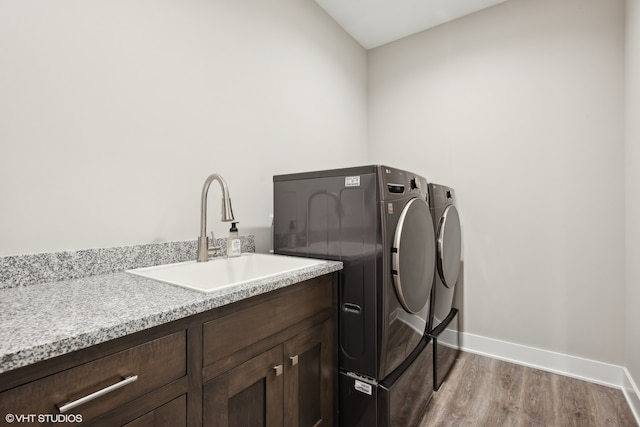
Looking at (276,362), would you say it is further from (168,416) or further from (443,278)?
(443,278)

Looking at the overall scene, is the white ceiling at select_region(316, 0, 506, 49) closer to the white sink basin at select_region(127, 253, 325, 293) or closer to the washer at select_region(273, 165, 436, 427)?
the washer at select_region(273, 165, 436, 427)

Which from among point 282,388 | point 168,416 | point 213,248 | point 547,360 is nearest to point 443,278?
point 547,360

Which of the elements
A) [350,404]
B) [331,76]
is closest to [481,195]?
[331,76]

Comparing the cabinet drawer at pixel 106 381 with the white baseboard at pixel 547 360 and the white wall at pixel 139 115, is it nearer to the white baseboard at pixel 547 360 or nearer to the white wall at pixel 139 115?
the white wall at pixel 139 115

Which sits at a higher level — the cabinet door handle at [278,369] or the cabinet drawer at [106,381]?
the cabinet drawer at [106,381]

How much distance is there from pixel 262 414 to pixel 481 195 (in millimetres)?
2278

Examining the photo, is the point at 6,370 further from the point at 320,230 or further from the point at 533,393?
the point at 533,393

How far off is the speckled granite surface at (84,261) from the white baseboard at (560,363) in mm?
2354

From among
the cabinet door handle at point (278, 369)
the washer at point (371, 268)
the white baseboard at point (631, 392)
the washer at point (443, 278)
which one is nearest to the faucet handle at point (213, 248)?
the washer at point (371, 268)

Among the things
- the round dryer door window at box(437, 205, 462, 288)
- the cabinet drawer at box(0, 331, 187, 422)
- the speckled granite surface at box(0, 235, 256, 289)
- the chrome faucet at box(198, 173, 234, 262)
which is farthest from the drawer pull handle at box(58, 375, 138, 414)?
the round dryer door window at box(437, 205, 462, 288)

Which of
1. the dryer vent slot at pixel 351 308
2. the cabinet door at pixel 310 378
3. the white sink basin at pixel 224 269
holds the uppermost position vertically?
the white sink basin at pixel 224 269

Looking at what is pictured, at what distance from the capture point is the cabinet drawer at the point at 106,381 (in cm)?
57

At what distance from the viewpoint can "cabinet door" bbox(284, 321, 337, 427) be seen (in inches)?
46.1
